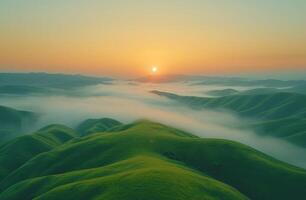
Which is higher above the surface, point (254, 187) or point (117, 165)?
point (117, 165)

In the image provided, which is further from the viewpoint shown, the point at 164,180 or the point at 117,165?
the point at 117,165

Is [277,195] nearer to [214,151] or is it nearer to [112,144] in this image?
[214,151]

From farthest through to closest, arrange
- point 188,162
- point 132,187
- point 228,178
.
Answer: point 188,162
point 228,178
point 132,187

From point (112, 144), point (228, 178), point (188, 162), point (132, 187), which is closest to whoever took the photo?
point (132, 187)

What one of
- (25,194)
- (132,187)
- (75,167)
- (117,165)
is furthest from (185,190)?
(75,167)

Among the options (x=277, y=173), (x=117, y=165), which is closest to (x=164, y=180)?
(x=117, y=165)

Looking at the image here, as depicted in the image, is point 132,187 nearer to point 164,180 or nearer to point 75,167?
point 164,180
